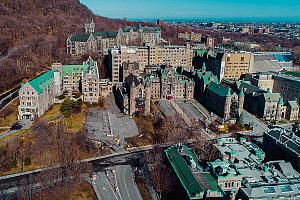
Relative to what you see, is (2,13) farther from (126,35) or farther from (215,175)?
(215,175)

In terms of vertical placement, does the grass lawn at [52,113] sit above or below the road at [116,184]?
above

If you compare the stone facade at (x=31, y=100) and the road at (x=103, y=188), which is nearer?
the road at (x=103, y=188)

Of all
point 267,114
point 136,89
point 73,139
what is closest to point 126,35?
point 136,89

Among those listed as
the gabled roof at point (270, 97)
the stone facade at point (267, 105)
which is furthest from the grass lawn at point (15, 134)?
the gabled roof at point (270, 97)

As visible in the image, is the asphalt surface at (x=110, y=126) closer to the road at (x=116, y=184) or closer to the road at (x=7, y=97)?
the road at (x=116, y=184)

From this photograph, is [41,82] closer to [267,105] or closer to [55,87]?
[55,87]

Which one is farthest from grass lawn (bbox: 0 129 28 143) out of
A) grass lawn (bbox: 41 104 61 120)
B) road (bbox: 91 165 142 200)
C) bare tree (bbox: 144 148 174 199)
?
bare tree (bbox: 144 148 174 199)

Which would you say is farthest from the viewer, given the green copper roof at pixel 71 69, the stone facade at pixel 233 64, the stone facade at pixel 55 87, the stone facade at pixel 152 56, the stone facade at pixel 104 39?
the stone facade at pixel 104 39

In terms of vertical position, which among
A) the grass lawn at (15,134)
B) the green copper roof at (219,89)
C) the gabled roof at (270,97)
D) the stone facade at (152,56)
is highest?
the stone facade at (152,56)
